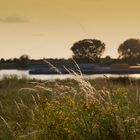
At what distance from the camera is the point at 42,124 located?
25.4 ft

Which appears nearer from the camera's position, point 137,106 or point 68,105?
point 68,105

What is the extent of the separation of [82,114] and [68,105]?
233mm

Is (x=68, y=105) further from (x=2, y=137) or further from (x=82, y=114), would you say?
(x=2, y=137)

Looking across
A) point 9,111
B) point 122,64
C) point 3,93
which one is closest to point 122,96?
point 9,111

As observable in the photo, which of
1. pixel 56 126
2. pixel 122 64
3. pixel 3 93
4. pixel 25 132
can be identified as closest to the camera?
pixel 56 126

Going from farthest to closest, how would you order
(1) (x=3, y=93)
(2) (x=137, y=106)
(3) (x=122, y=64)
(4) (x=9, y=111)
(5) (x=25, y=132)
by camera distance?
1. (3) (x=122, y=64)
2. (1) (x=3, y=93)
3. (4) (x=9, y=111)
4. (2) (x=137, y=106)
5. (5) (x=25, y=132)

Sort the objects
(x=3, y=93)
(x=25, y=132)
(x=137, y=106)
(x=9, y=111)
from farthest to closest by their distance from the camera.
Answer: (x=3, y=93), (x=9, y=111), (x=137, y=106), (x=25, y=132)

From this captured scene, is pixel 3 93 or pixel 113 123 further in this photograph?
pixel 3 93

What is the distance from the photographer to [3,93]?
22.4 metres

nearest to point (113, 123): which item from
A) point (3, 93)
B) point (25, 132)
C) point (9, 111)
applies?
Result: point (25, 132)

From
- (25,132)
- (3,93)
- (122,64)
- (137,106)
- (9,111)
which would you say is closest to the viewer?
(25,132)

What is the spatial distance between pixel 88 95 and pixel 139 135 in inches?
41.7

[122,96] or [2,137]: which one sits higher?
[122,96]

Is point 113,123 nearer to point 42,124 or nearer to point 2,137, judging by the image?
point 42,124
